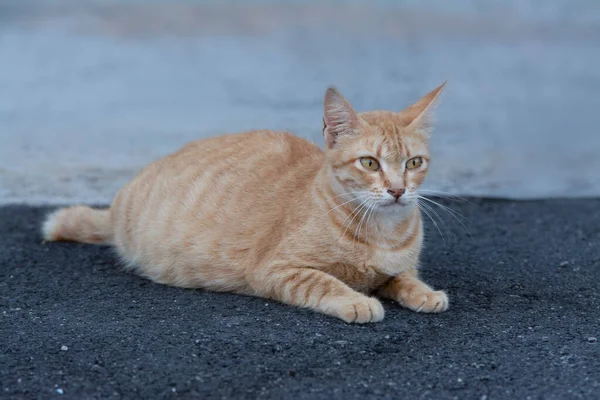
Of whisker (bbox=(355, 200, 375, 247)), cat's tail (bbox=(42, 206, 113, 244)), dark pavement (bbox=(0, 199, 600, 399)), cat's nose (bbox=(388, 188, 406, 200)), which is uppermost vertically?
cat's nose (bbox=(388, 188, 406, 200))

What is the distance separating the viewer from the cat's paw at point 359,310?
359 cm

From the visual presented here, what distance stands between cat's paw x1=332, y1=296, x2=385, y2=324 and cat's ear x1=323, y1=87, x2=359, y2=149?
2.39ft

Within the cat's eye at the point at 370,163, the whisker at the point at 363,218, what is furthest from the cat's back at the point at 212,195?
the cat's eye at the point at 370,163

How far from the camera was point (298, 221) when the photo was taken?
396 cm

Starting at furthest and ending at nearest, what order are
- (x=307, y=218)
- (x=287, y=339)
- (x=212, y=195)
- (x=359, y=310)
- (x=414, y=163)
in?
(x=212, y=195)
(x=307, y=218)
(x=414, y=163)
(x=359, y=310)
(x=287, y=339)

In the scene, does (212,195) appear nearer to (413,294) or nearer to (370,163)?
(370,163)

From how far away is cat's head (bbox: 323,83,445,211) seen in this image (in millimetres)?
3646

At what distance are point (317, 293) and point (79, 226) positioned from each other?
2085 millimetres

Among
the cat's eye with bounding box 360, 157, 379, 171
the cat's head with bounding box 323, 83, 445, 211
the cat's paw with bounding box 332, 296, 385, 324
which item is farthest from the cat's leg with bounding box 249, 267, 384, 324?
the cat's eye with bounding box 360, 157, 379, 171

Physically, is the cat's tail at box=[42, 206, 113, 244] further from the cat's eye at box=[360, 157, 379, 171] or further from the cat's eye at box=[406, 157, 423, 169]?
the cat's eye at box=[406, 157, 423, 169]

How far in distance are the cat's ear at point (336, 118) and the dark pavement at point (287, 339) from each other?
2.65 feet

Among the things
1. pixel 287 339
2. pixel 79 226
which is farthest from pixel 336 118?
pixel 79 226

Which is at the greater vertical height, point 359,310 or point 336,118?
point 336,118

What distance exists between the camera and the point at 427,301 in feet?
12.5
